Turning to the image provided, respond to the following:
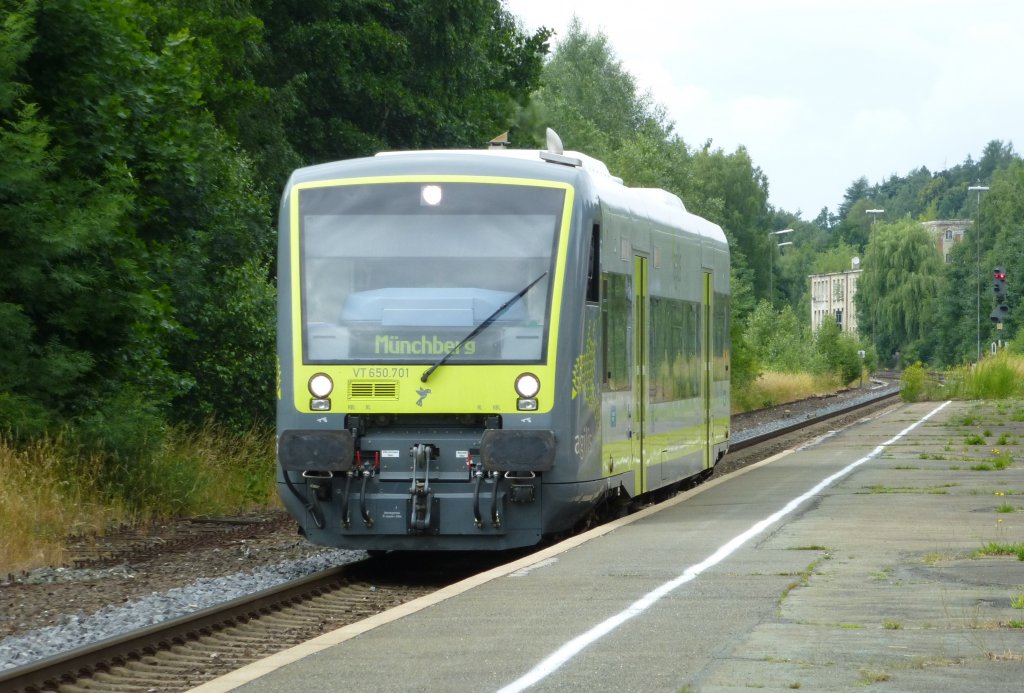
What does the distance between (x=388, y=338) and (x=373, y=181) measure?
4.52 feet

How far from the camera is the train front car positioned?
13250 mm

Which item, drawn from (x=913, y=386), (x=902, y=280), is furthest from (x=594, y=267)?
(x=902, y=280)

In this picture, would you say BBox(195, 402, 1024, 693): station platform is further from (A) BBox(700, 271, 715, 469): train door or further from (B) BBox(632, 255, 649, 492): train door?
(A) BBox(700, 271, 715, 469): train door

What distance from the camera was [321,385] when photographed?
1360 cm

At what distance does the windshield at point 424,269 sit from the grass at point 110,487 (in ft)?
10.9

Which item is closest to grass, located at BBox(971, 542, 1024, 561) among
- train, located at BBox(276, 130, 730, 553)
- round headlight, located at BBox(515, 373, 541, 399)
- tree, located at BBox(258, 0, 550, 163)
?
train, located at BBox(276, 130, 730, 553)

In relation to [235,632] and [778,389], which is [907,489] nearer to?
[235,632]

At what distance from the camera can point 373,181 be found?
554 inches

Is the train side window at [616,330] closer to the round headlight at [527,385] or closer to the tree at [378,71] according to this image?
the round headlight at [527,385]

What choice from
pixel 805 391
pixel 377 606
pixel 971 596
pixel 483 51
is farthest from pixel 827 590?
pixel 805 391

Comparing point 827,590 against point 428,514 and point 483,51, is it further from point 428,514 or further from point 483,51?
point 483,51

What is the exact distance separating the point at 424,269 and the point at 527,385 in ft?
4.14

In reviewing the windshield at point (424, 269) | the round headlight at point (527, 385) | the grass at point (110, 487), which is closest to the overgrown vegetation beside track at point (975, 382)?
the grass at point (110, 487)

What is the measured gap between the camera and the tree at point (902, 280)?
121 metres
